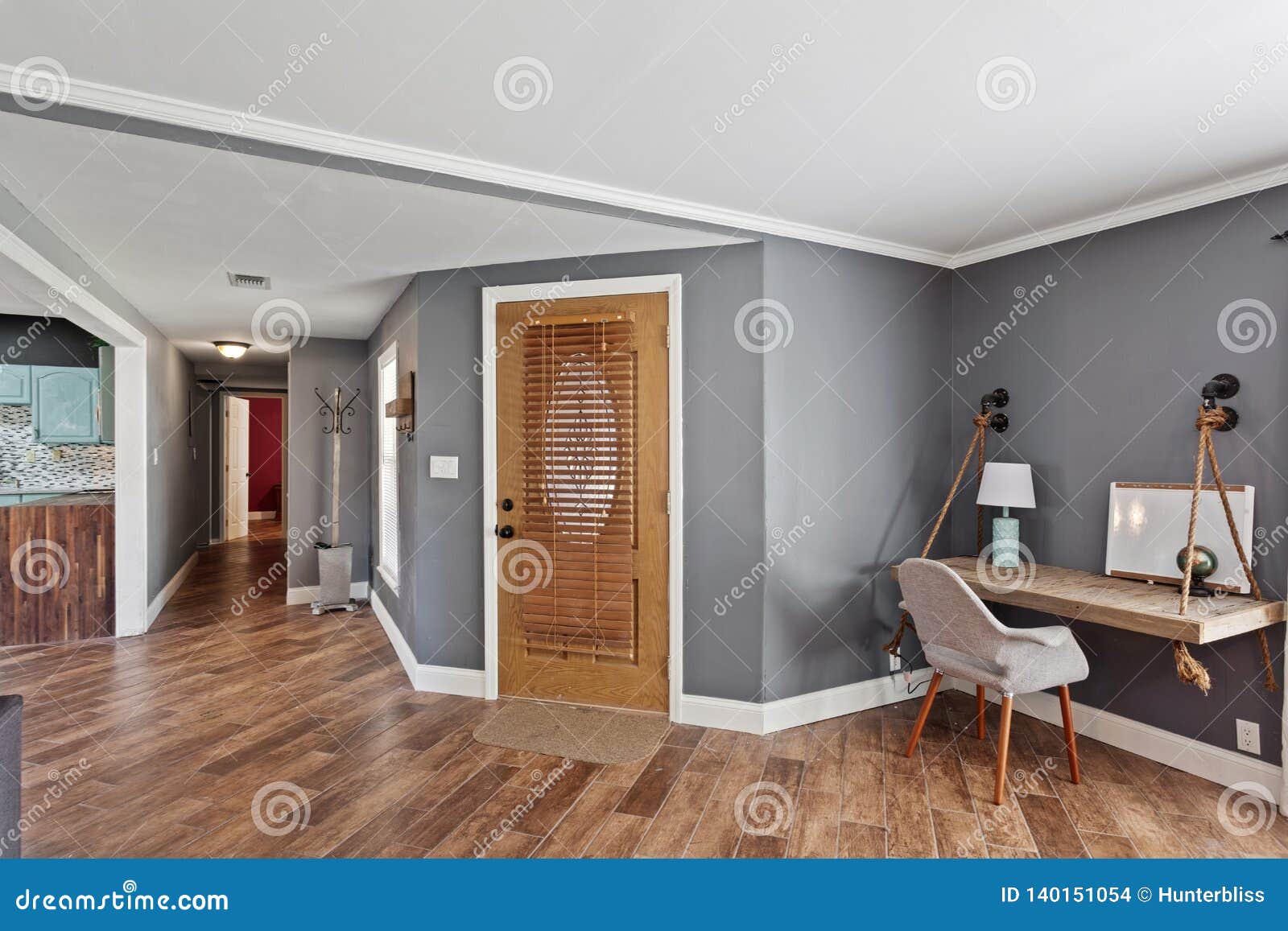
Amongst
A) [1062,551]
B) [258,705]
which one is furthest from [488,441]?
[1062,551]

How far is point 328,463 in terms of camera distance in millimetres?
6078

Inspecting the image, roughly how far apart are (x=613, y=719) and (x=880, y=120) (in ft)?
9.13

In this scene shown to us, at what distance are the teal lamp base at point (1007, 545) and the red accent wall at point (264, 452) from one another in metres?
11.1

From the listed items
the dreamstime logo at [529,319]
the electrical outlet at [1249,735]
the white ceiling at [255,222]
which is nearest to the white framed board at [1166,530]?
the electrical outlet at [1249,735]

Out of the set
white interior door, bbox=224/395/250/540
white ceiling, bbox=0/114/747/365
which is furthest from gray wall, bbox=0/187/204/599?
white interior door, bbox=224/395/250/540

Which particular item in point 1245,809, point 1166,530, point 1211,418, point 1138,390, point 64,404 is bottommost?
point 1245,809

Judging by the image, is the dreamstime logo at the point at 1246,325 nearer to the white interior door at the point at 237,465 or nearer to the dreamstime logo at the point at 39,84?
the dreamstime logo at the point at 39,84

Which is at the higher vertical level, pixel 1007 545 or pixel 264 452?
pixel 264 452

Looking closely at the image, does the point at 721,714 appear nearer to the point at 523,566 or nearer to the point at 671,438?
the point at 523,566

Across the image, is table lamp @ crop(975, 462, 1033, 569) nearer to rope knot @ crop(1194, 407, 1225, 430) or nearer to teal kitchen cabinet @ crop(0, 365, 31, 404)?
rope knot @ crop(1194, 407, 1225, 430)

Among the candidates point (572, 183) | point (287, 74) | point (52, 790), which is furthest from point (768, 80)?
point (52, 790)

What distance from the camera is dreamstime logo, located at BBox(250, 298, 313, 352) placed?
484 cm

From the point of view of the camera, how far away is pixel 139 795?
8.57 ft

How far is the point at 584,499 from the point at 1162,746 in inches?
109
